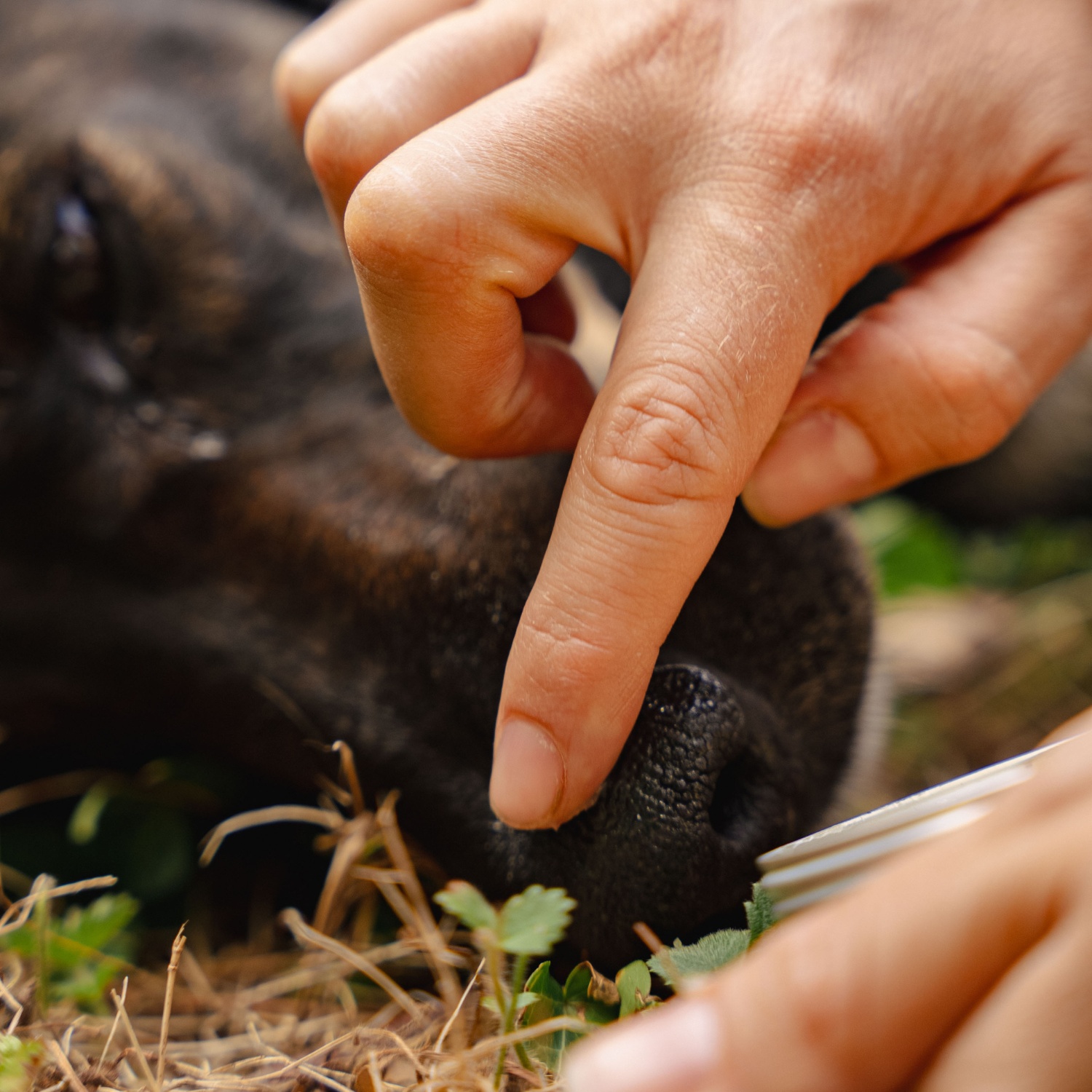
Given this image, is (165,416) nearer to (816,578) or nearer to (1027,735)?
(816,578)

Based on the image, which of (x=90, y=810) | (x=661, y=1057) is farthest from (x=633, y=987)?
(x=90, y=810)

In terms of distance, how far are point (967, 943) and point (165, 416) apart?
1.27 m

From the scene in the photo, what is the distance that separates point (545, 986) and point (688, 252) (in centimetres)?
59

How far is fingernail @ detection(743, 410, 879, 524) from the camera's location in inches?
37.1

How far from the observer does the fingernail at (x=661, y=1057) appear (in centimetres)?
47

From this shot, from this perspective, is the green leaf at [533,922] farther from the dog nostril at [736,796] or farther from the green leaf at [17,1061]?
the green leaf at [17,1061]

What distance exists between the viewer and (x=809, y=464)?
3.09 ft

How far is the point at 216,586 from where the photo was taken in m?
1.41

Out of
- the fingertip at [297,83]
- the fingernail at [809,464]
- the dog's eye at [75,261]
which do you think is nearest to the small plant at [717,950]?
the fingernail at [809,464]

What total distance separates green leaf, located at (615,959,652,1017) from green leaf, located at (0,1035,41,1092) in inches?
17.9

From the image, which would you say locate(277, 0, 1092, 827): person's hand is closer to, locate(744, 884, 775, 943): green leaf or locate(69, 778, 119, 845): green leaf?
locate(744, 884, 775, 943): green leaf

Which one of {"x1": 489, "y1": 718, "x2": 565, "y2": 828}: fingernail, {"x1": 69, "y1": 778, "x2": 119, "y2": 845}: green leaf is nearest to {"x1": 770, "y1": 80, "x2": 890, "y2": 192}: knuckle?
{"x1": 489, "y1": 718, "x2": 565, "y2": 828}: fingernail

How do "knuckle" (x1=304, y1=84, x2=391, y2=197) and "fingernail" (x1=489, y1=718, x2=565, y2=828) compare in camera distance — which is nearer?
"fingernail" (x1=489, y1=718, x2=565, y2=828)

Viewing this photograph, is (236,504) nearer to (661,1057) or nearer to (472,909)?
(472,909)
